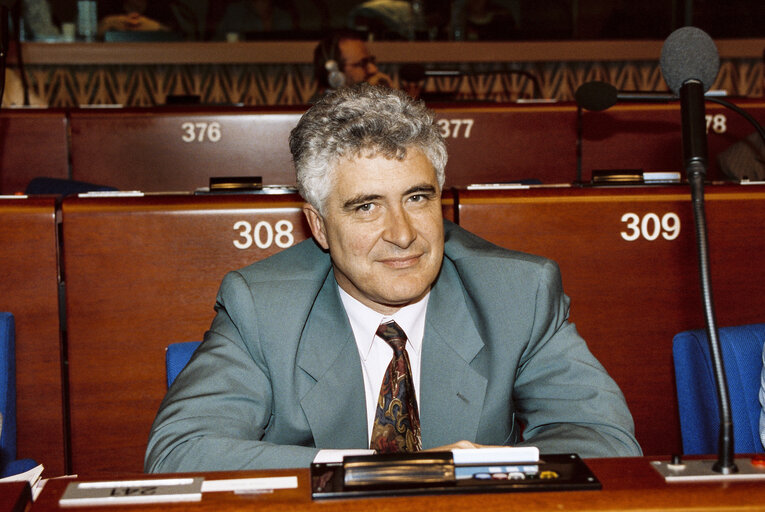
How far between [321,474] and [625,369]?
1508 millimetres

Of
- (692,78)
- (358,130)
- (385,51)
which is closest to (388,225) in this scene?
(358,130)

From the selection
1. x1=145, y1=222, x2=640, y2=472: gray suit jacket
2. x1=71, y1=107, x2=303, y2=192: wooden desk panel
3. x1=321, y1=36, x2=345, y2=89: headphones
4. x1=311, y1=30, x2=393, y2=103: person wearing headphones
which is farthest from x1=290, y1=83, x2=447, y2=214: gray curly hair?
x1=311, y1=30, x2=393, y2=103: person wearing headphones

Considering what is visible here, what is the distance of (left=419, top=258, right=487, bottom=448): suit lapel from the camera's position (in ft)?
5.28

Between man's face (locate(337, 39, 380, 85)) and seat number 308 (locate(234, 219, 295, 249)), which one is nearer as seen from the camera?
seat number 308 (locate(234, 219, 295, 249))

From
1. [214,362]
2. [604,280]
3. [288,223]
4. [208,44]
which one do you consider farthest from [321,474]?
[208,44]

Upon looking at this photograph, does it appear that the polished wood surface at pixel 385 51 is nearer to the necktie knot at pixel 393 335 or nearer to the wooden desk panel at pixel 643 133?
the wooden desk panel at pixel 643 133

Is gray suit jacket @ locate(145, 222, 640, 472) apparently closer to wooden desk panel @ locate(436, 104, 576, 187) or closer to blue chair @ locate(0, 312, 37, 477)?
blue chair @ locate(0, 312, 37, 477)

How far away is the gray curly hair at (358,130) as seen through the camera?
157 cm

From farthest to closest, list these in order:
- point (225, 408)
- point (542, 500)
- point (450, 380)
A: point (450, 380) → point (225, 408) → point (542, 500)

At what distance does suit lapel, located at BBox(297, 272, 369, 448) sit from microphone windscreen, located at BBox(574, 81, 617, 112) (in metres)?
0.70

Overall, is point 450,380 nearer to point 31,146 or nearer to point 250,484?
point 250,484

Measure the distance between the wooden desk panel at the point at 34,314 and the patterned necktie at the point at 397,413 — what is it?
3.15 ft

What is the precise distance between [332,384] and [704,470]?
0.80m

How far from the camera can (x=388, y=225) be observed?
5.22ft
